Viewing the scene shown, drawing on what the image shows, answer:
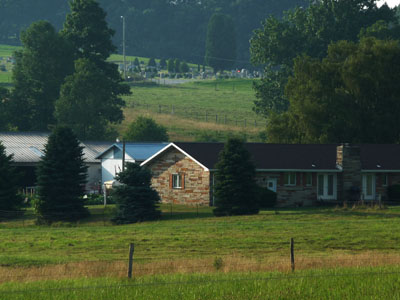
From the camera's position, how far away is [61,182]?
58344 millimetres

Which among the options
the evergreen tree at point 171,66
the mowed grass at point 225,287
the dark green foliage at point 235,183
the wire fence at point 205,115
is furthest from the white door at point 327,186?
the evergreen tree at point 171,66

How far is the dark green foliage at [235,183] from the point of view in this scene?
5409 cm

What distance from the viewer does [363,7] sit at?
11344 cm

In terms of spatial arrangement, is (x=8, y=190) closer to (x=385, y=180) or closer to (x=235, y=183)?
(x=235, y=183)

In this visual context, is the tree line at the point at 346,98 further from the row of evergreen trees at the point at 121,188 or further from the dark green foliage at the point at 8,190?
the dark green foliage at the point at 8,190

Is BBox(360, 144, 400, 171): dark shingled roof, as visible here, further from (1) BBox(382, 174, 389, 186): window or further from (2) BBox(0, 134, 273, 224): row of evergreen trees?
(2) BBox(0, 134, 273, 224): row of evergreen trees

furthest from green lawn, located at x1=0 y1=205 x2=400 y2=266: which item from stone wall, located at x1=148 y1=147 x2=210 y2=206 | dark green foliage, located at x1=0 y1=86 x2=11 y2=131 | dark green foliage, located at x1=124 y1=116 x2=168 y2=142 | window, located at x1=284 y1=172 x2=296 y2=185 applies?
dark green foliage, located at x1=0 y1=86 x2=11 y2=131

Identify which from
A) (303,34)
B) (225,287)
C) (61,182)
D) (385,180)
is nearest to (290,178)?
(385,180)

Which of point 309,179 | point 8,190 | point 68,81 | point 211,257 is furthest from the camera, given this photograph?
point 68,81

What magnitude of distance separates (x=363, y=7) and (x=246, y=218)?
229 feet

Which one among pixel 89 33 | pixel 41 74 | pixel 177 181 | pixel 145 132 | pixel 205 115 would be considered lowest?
pixel 177 181

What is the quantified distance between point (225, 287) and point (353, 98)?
56874 mm

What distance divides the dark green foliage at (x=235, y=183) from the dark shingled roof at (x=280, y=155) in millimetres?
Result: 4132

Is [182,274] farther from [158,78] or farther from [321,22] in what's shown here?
[158,78]
